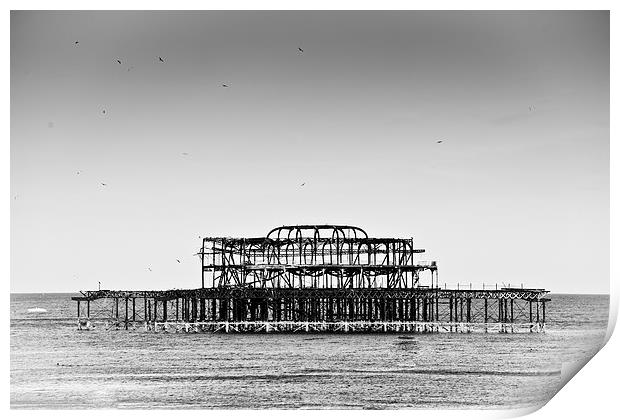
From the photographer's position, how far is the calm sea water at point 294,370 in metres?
40.1

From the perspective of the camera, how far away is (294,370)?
50.2 m

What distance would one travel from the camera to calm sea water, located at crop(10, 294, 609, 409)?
4012 cm

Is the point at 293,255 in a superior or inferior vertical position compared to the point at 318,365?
superior

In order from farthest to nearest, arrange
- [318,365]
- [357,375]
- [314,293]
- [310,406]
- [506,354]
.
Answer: [314,293]
[506,354]
[318,365]
[357,375]
[310,406]

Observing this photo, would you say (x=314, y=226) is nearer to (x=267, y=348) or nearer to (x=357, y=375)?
(x=267, y=348)
